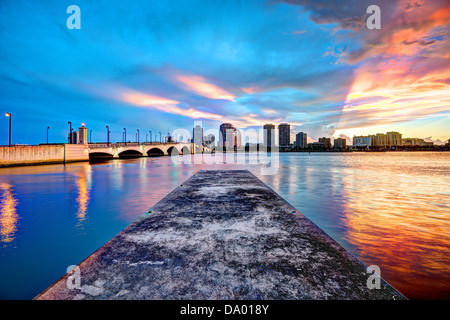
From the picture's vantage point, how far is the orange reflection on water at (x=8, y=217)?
8320mm

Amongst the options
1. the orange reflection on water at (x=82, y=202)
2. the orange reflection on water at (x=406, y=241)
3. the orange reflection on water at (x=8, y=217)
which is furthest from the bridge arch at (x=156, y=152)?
the orange reflection on water at (x=406, y=241)

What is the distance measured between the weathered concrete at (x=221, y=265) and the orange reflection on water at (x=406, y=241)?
7.23 ft

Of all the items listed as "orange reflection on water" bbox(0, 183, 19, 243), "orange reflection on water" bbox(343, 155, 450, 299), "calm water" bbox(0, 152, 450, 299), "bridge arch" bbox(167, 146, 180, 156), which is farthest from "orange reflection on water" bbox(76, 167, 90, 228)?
"bridge arch" bbox(167, 146, 180, 156)

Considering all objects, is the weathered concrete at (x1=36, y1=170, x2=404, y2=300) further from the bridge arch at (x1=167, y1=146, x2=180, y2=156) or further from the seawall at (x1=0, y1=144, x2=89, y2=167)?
the bridge arch at (x1=167, y1=146, x2=180, y2=156)

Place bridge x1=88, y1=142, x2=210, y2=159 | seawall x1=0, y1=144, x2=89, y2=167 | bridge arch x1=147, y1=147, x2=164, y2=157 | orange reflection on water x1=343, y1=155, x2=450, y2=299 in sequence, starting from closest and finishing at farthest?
1. orange reflection on water x1=343, y1=155, x2=450, y2=299
2. seawall x1=0, y1=144, x2=89, y2=167
3. bridge x1=88, y1=142, x2=210, y2=159
4. bridge arch x1=147, y1=147, x2=164, y2=157

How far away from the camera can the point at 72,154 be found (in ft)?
164

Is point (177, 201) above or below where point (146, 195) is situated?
above

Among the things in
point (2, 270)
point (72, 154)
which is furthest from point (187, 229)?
point (72, 154)

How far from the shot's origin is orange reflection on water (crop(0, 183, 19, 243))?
8.32 m

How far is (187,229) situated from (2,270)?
5109mm

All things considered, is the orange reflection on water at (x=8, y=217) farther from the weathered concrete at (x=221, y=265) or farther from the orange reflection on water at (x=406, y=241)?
the orange reflection on water at (x=406, y=241)

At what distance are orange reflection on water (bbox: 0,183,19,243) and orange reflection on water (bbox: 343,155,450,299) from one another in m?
12.5

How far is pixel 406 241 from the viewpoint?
7852mm
